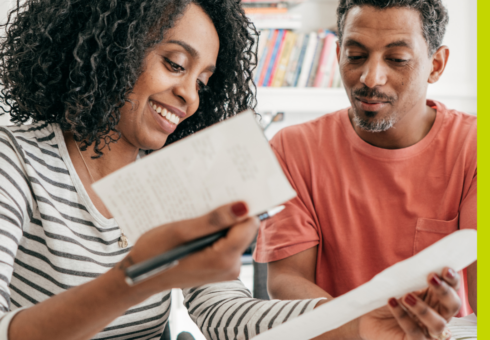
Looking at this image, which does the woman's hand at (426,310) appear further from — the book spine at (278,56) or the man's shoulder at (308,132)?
the book spine at (278,56)

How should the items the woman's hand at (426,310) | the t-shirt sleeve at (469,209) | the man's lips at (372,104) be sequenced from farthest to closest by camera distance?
the man's lips at (372,104)
the t-shirt sleeve at (469,209)
the woman's hand at (426,310)

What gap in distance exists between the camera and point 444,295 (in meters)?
0.60

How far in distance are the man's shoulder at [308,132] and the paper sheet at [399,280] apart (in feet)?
2.28

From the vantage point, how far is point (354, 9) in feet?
4.00

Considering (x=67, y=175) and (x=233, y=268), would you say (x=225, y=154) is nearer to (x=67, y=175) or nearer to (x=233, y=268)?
(x=233, y=268)

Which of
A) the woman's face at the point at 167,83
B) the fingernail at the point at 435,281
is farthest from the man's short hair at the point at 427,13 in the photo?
the fingernail at the point at 435,281

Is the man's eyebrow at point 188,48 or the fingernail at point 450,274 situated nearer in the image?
the fingernail at point 450,274

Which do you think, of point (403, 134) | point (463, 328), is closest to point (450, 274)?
point (463, 328)

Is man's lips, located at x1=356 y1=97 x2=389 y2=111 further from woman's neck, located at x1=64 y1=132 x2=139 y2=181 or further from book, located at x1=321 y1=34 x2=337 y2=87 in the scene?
book, located at x1=321 y1=34 x2=337 y2=87

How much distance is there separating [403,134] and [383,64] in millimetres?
202

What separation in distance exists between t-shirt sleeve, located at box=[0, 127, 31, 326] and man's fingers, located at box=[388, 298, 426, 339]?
547mm

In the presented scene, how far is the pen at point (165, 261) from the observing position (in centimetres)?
50

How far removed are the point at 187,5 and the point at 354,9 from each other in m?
0.50

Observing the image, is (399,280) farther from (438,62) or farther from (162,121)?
(438,62)
